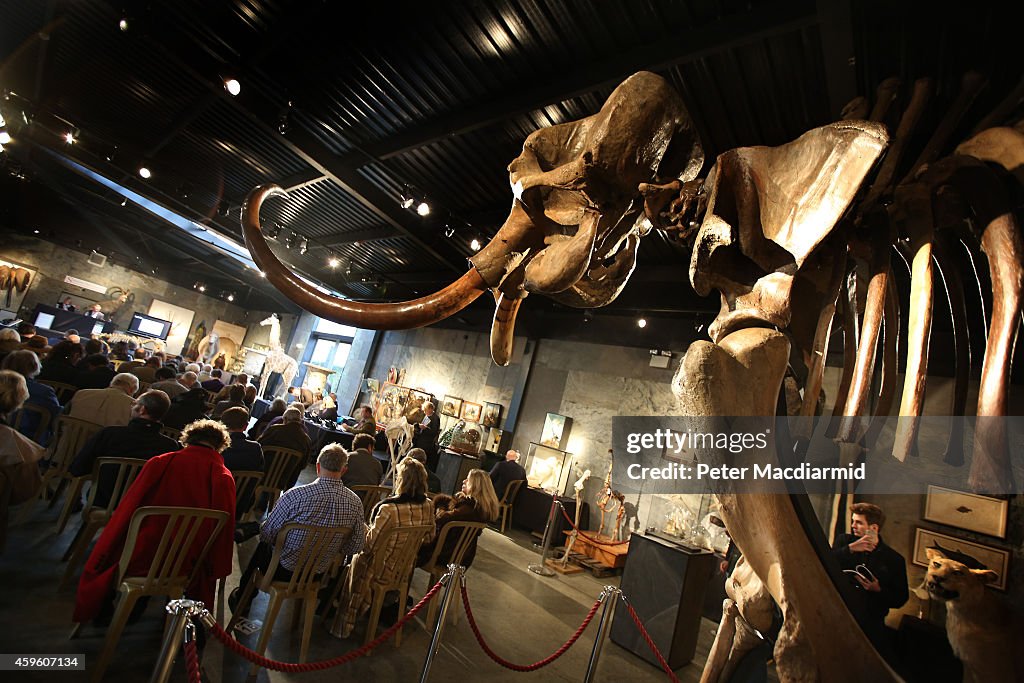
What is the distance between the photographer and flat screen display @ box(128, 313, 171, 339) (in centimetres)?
2039

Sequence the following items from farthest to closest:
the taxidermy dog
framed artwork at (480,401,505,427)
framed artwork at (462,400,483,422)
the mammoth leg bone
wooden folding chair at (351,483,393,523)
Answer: framed artwork at (462,400,483,422)
framed artwork at (480,401,505,427)
wooden folding chair at (351,483,393,523)
the taxidermy dog
the mammoth leg bone

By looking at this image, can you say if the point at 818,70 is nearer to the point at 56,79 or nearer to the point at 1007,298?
the point at 1007,298

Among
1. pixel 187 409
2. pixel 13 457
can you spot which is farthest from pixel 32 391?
pixel 13 457

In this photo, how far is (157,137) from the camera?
9703mm

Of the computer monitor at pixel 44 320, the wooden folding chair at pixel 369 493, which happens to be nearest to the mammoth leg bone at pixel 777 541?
the wooden folding chair at pixel 369 493

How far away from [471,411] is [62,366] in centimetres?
816

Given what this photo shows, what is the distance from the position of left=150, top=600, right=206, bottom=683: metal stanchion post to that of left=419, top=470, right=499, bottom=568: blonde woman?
2.99 meters

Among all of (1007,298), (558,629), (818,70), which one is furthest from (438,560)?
(818,70)

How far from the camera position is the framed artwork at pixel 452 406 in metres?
12.7

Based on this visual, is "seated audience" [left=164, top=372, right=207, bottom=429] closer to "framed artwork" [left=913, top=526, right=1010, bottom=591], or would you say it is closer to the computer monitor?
"framed artwork" [left=913, top=526, right=1010, bottom=591]

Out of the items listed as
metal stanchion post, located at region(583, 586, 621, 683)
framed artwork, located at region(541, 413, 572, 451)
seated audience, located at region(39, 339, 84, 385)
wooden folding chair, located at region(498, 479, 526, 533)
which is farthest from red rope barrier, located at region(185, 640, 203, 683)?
framed artwork, located at region(541, 413, 572, 451)

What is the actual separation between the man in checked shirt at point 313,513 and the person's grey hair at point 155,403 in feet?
4.46

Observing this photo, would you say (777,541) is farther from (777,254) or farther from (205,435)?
(205,435)

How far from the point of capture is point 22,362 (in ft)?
14.2
